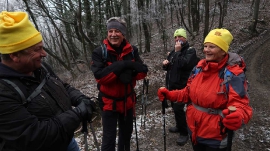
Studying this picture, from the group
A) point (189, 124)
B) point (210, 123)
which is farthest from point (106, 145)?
point (210, 123)

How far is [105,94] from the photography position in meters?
3.63

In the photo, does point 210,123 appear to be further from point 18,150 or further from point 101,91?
point 18,150

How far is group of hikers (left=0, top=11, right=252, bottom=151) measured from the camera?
1.80 m

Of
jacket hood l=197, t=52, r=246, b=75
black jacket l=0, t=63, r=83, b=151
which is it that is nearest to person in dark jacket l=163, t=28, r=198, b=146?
jacket hood l=197, t=52, r=246, b=75

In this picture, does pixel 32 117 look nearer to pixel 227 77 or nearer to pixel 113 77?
pixel 113 77

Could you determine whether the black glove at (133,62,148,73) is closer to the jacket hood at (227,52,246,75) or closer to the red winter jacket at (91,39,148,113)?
the red winter jacket at (91,39,148,113)

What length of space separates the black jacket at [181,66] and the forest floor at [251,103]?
1731mm

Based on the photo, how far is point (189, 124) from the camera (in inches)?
120

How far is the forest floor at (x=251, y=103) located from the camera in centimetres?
559

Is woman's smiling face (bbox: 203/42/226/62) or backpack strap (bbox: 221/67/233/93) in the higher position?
woman's smiling face (bbox: 203/42/226/62)

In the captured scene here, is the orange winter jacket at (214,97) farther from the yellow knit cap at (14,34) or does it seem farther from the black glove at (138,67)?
the yellow knit cap at (14,34)

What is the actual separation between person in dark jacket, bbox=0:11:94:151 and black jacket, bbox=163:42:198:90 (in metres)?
3.19

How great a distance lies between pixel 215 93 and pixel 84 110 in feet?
5.54

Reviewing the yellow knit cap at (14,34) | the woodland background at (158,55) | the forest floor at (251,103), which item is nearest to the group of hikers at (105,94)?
the yellow knit cap at (14,34)
